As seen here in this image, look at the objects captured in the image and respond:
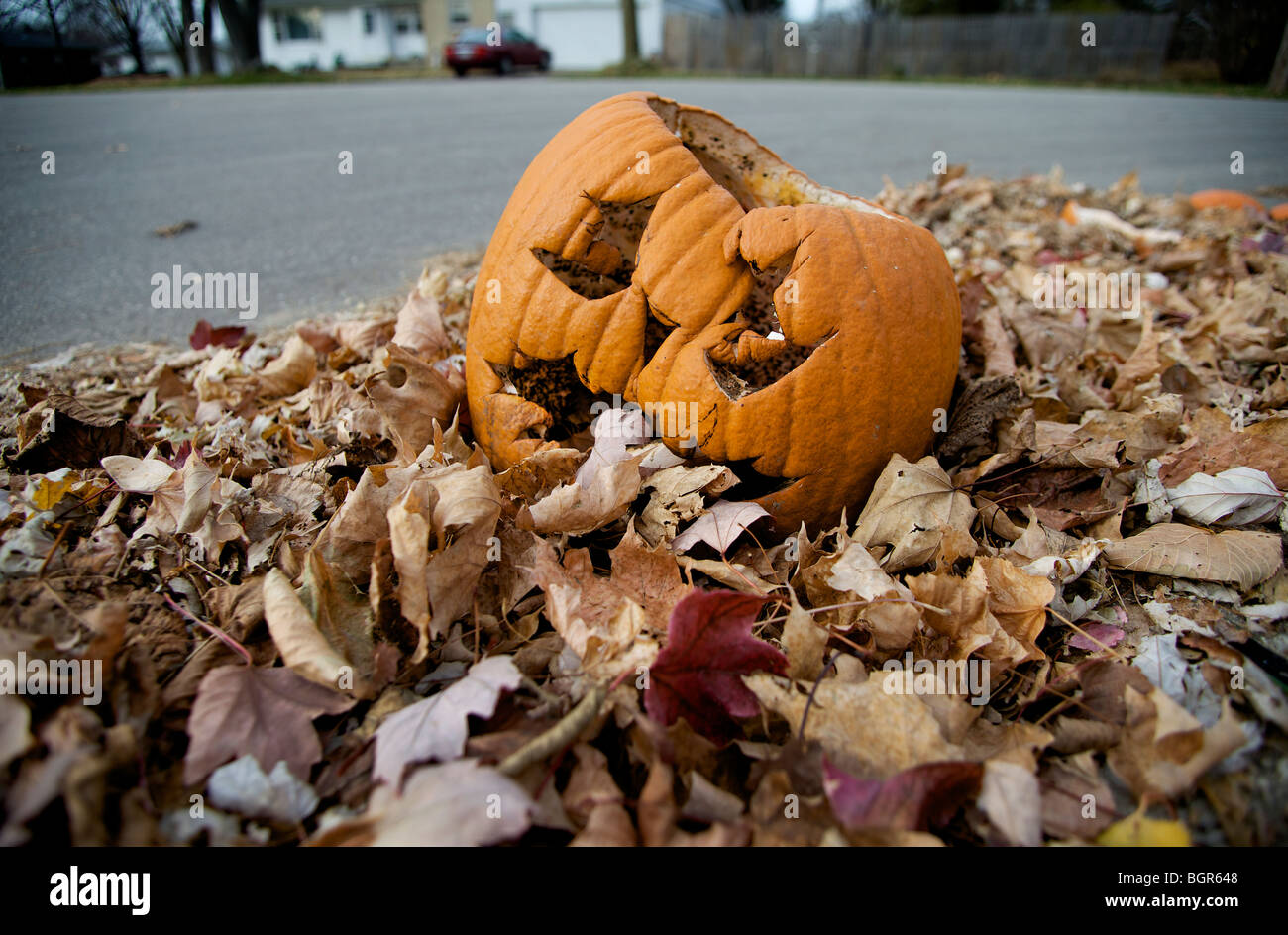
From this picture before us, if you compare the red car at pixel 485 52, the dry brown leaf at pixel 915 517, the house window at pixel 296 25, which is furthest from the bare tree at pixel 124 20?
the house window at pixel 296 25

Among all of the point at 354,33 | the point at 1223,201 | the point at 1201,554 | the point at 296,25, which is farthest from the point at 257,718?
the point at 296,25

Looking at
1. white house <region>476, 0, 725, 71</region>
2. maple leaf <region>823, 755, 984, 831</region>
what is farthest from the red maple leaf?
white house <region>476, 0, 725, 71</region>

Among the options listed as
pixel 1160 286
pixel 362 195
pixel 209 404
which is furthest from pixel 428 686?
pixel 362 195

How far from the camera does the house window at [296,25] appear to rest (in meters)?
35.5

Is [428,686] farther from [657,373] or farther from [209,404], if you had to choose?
[209,404]

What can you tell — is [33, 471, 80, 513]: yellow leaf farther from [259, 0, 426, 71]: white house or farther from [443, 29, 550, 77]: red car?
[259, 0, 426, 71]: white house

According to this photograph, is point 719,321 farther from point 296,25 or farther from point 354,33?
point 296,25

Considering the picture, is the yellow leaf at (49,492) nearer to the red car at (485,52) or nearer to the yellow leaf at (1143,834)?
the yellow leaf at (1143,834)

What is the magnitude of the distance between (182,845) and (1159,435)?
258 centimetres

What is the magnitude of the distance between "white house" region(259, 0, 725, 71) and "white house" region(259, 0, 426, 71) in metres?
0.04

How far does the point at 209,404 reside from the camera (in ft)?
8.39

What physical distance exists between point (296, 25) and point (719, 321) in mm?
43390

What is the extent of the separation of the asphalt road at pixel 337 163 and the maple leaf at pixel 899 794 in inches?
135
